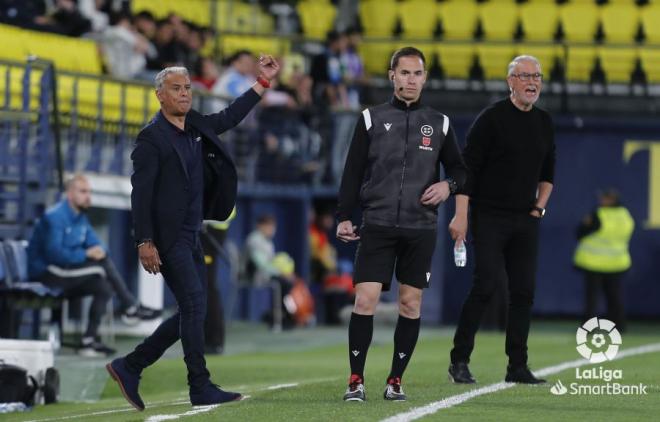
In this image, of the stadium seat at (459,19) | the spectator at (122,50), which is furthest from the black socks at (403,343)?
the stadium seat at (459,19)

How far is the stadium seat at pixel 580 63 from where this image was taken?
76.9 feet

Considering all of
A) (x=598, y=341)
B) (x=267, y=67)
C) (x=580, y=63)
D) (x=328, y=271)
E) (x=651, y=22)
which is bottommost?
(x=328, y=271)

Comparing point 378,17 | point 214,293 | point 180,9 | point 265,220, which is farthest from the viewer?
point 378,17

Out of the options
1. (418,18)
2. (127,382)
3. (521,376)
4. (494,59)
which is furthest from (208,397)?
(418,18)

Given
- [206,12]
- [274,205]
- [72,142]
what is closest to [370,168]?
[72,142]

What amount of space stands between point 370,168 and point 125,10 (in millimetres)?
12009

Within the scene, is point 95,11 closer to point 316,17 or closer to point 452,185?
point 316,17

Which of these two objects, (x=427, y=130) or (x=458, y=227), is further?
(x=458, y=227)

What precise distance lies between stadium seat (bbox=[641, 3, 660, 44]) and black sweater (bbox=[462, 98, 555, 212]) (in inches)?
622

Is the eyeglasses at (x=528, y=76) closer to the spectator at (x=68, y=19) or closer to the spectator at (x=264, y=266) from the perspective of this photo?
the spectator at (x=68, y=19)

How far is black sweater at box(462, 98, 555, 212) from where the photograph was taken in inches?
398

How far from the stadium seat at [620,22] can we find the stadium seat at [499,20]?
1.39m

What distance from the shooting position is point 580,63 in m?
23.7

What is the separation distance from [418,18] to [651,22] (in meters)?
3.63
